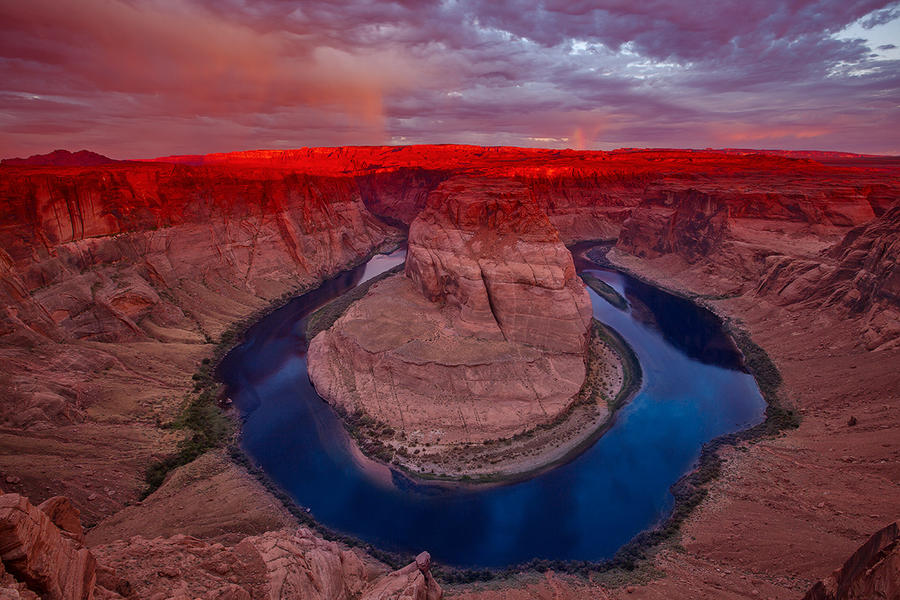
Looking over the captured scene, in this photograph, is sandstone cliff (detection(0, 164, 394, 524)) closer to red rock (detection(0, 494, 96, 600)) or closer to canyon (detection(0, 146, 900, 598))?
canyon (detection(0, 146, 900, 598))

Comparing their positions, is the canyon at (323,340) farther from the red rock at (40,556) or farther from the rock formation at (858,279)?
the red rock at (40,556)

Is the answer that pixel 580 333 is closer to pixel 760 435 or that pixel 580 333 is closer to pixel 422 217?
pixel 760 435

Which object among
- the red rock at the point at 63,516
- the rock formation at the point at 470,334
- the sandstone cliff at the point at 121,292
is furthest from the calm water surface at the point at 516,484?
the red rock at the point at 63,516

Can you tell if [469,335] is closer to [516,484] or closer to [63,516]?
[516,484]

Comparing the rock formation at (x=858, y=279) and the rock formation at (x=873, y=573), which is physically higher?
the rock formation at (x=858, y=279)

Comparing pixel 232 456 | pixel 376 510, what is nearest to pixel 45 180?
pixel 232 456

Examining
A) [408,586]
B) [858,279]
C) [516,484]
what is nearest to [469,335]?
[516,484]
